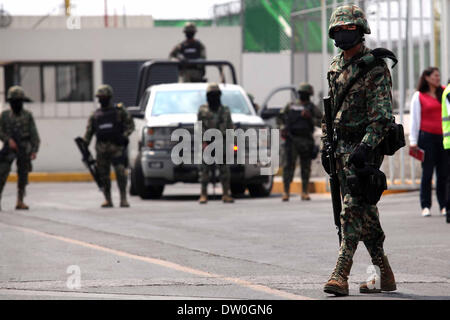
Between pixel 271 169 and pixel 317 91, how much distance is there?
43.2ft

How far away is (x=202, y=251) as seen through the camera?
1130cm

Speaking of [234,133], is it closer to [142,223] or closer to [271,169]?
[271,169]

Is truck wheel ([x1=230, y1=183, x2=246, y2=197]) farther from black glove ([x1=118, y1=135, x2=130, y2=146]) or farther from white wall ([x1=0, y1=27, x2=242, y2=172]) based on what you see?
white wall ([x1=0, y1=27, x2=242, y2=172])

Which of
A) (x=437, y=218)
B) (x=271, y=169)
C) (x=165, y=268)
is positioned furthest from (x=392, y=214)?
(x=165, y=268)

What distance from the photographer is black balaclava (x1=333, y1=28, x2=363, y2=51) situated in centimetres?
793

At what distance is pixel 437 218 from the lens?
14602mm

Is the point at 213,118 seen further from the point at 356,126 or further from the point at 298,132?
the point at 356,126

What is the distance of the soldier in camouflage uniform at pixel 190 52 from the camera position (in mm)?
21969

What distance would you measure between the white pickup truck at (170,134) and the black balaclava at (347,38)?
11483 mm

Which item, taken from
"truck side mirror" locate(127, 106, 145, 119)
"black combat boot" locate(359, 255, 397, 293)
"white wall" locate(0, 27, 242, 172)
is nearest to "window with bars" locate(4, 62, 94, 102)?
"white wall" locate(0, 27, 242, 172)

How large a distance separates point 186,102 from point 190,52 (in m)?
1.74

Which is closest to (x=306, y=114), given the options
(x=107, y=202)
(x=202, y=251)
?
(x=107, y=202)

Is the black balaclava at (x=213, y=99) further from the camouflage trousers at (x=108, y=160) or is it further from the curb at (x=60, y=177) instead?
the curb at (x=60, y=177)

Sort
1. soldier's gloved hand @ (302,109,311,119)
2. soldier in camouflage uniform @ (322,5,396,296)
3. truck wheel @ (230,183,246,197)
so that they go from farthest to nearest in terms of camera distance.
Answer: truck wheel @ (230,183,246,197) → soldier's gloved hand @ (302,109,311,119) → soldier in camouflage uniform @ (322,5,396,296)
